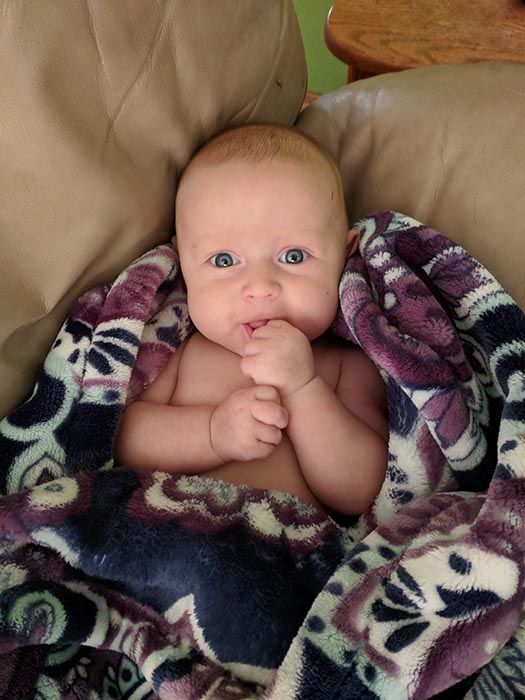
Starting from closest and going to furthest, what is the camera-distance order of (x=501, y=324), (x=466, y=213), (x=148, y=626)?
(x=148, y=626)
(x=501, y=324)
(x=466, y=213)

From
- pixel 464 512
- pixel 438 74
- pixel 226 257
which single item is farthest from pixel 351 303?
pixel 438 74

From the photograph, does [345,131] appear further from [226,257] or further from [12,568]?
[12,568]

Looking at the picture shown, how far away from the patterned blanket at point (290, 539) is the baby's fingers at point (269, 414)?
77 mm

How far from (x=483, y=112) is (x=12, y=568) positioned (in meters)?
0.77

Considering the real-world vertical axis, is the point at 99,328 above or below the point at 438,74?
below

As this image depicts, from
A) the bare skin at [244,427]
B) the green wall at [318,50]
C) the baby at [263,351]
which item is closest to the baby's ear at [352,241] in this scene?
the baby at [263,351]

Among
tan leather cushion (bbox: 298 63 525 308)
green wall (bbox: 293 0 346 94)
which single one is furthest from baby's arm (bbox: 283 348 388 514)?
green wall (bbox: 293 0 346 94)

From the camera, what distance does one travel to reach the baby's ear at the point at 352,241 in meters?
0.88

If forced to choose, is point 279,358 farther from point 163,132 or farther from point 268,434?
point 163,132

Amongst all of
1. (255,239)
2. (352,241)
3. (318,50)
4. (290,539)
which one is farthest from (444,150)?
(318,50)

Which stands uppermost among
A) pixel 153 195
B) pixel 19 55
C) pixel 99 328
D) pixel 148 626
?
pixel 19 55

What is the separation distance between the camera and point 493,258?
831 millimetres

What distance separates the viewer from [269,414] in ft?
2.45

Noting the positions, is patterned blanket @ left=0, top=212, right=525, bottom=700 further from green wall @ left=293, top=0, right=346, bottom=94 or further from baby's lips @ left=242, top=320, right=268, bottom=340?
green wall @ left=293, top=0, right=346, bottom=94
